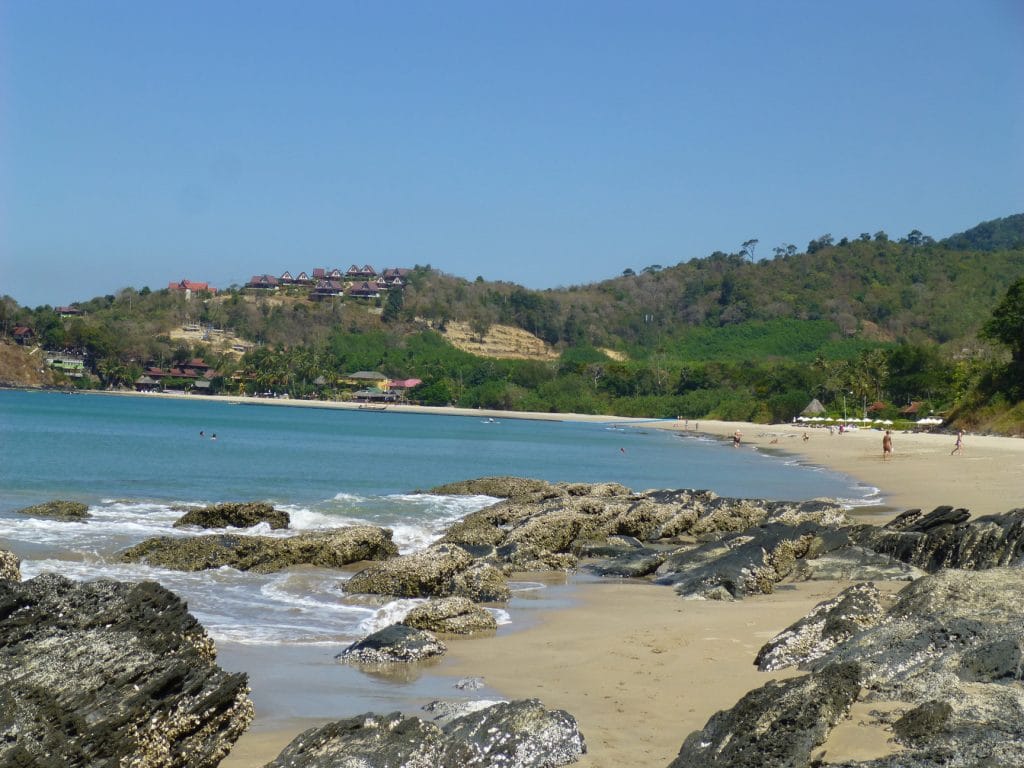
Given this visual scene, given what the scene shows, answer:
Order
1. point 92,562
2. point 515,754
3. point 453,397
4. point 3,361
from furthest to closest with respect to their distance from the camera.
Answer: point 3,361 < point 453,397 < point 92,562 < point 515,754

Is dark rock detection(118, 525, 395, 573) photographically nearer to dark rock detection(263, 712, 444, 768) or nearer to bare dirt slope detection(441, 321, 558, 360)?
dark rock detection(263, 712, 444, 768)

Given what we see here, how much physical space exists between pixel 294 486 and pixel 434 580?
19.2 meters

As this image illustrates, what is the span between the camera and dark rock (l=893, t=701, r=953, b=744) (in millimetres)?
5746

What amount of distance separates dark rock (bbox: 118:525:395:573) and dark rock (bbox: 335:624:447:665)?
5.77 metres

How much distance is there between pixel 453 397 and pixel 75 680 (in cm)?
12605

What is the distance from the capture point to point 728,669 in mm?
9023

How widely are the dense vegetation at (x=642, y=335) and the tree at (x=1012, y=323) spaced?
21329 millimetres

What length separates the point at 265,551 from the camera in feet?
52.0

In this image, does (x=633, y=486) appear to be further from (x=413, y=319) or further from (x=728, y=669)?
(x=413, y=319)

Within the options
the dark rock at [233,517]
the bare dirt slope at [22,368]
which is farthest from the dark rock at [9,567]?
the bare dirt slope at [22,368]

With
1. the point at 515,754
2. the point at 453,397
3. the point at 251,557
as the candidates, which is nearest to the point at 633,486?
the point at 251,557

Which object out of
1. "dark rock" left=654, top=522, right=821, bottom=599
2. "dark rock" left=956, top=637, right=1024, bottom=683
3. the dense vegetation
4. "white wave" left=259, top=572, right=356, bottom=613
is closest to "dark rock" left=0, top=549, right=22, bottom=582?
"white wave" left=259, top=572, right=356, bottom=613

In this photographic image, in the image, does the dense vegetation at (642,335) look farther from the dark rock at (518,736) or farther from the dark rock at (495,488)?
the dark rock at (518,736)

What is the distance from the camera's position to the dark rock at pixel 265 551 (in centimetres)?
1545
